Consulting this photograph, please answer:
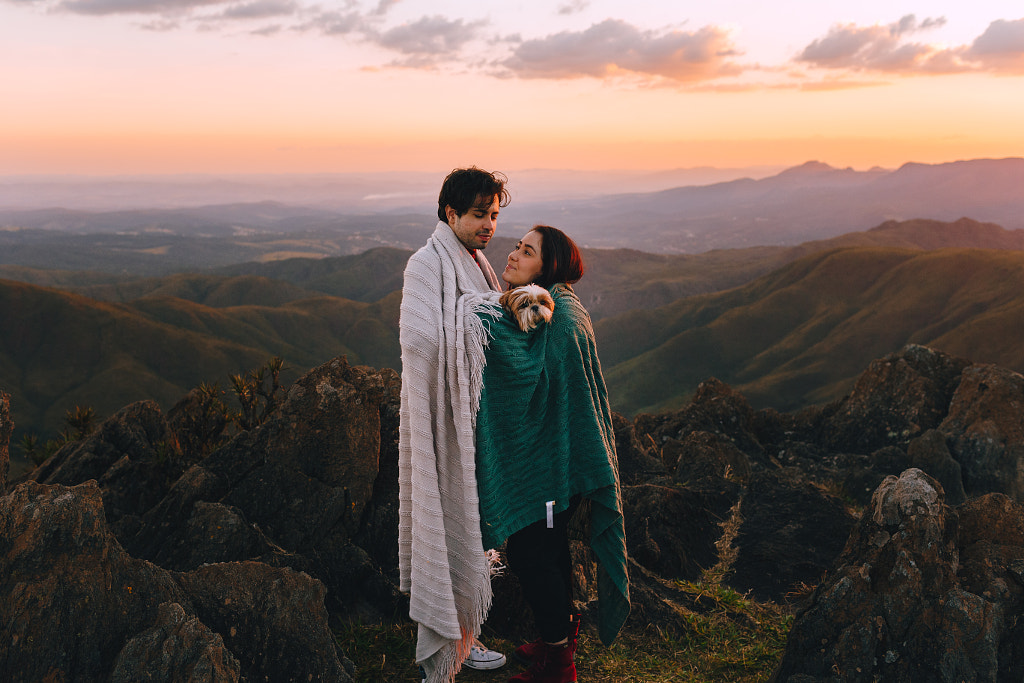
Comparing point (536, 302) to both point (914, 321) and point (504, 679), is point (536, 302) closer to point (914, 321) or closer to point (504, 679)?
point (504, 679)

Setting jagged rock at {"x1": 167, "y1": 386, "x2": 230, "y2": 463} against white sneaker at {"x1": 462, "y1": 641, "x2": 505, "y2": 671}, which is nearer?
white sneaker at {"x1": 462, "y1": 641, "x2": 505, "y2": 671}

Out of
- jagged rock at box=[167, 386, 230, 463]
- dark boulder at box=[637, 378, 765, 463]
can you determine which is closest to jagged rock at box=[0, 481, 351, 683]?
jagged rock at box=[167, 386, 230, 463]

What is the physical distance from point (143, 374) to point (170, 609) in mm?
74808

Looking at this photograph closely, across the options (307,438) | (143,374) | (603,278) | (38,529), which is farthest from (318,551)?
(603,278)

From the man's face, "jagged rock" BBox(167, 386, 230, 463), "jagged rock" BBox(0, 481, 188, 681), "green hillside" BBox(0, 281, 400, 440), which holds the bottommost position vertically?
"green hillside" BBox(0, 281, 400, 440)

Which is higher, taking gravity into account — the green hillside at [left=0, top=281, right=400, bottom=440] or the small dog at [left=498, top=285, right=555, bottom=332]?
the small dog at [left=498, top=285, right=555, bottom=332]

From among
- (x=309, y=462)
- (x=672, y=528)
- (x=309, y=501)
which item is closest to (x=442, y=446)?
(x=309, y=501)

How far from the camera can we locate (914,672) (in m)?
3.78

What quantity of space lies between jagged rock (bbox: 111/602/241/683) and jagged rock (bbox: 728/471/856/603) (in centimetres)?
437

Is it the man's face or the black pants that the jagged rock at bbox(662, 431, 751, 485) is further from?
the man's face

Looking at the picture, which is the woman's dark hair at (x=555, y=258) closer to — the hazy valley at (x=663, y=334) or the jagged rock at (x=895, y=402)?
the jagged rock at (x=895, y=402)

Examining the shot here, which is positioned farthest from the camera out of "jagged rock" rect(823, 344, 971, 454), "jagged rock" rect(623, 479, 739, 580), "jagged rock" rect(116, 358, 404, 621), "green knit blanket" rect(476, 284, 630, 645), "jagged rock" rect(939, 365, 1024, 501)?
"jagged rock" rect(823, 344, 971, 454)

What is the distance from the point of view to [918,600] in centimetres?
395

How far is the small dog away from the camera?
129 inches
